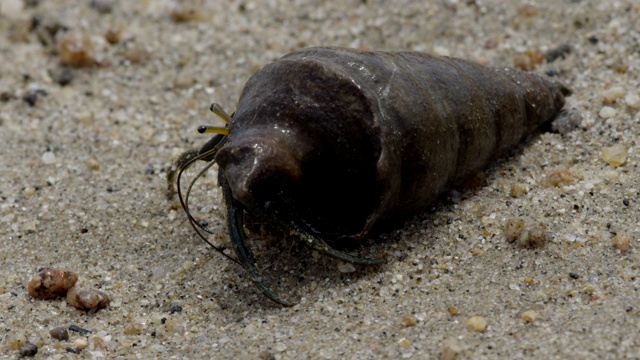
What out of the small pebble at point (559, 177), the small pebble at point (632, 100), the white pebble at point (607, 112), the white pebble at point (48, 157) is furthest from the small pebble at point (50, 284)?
the small pebble at point (632, 100)

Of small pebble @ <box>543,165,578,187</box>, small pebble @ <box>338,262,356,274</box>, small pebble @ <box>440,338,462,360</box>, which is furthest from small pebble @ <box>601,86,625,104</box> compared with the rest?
small pebble @ <box>440,338,462,360</box>

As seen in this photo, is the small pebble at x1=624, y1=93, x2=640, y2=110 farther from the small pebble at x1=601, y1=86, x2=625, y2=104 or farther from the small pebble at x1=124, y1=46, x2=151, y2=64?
the small pebble at x1=124, y1=46, x2=151, y2=64

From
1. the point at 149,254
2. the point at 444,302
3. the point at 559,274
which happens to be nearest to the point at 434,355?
the point at 444,302

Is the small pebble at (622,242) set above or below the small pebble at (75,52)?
below

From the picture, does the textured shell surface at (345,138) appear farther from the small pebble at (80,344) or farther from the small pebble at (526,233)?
the small pebble at (80,344)

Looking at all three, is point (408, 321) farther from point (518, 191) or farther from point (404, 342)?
point (518, 191)

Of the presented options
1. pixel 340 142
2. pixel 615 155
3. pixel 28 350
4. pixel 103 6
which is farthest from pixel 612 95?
pixel 103 6
